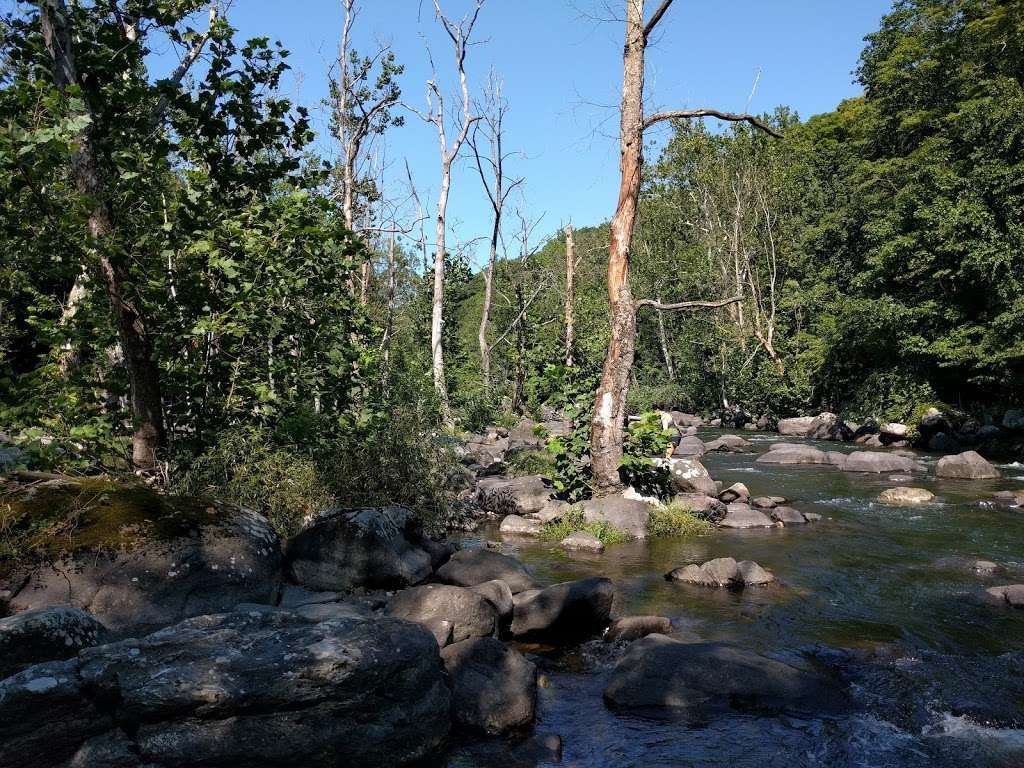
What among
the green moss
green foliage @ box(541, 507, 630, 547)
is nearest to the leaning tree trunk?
green foliage @ box(541, 507, 630, 547)

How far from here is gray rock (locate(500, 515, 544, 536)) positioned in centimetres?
1134

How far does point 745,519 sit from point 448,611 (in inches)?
302

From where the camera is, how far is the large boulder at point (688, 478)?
13.5 metres

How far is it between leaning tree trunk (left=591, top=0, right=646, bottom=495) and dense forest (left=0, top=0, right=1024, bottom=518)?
3.49 feet

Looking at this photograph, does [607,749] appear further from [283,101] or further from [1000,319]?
[1000,319]

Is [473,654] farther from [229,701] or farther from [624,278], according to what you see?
[624,278]

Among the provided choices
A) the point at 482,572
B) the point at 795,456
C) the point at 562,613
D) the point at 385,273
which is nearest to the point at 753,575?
the point at 562,613

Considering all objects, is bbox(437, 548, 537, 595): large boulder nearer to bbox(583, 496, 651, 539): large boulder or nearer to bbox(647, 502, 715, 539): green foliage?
bbox(583, 496, 651, 539): large boulder

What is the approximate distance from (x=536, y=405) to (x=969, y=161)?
19416 mm

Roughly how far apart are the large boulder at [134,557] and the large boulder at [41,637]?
1.51ft

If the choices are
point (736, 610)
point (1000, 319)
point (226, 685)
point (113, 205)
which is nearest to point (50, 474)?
point (113, 205)

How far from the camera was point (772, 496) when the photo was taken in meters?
14.8

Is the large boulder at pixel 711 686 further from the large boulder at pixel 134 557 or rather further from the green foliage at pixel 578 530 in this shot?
the green foliage at pixel 578 530

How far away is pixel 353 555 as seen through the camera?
23.1 feet
